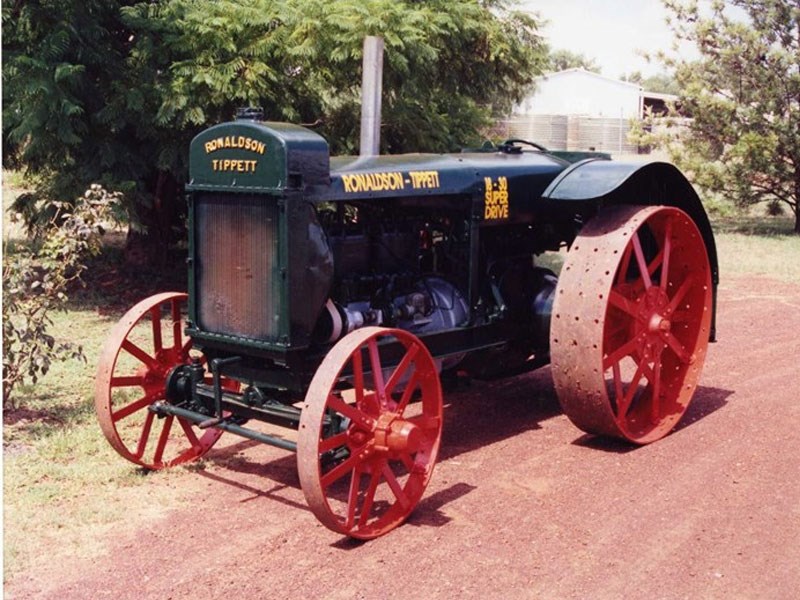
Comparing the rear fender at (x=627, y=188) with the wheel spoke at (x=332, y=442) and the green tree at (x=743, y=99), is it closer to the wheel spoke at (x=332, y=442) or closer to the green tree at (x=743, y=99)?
the wheel spoke at (x=332, y=442)

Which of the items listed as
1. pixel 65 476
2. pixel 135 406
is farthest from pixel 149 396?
pixel 65 476

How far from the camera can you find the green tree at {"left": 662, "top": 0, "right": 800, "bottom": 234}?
17.1m

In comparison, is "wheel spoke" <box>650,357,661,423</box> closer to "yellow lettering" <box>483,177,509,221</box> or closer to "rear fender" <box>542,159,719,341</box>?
"rear fender" <box>542,159,719,341</box>

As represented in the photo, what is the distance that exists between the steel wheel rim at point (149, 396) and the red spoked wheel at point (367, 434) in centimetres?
98

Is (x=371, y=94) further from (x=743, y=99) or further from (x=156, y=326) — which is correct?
(x=743, y=99)

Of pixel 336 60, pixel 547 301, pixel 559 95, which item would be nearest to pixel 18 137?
pixel 336 60

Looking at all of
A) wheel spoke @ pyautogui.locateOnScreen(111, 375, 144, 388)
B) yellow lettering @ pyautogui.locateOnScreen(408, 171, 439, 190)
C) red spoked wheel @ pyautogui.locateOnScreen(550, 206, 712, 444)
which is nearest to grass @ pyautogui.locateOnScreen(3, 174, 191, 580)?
wheel spoke @ pyautogui.locateOnScreen(111, 375, 144, 388)

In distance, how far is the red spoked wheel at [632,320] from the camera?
18.3 ft

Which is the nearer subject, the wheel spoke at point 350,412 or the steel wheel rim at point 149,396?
the wheel spoke at point 350,412

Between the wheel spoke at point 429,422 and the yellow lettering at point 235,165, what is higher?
the yellow lettering at point 235,165

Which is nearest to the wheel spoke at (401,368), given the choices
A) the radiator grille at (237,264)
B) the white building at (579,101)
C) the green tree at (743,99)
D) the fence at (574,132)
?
the radiator grille at (237,264)

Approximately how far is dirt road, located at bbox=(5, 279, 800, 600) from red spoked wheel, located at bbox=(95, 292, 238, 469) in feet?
0.66

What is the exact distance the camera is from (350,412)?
4.50 meters

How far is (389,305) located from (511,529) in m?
1.47
